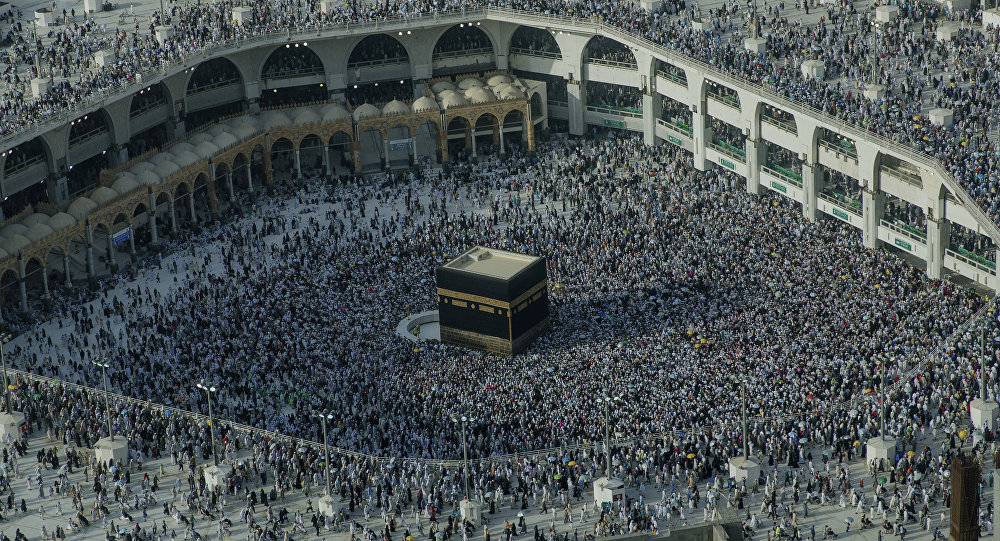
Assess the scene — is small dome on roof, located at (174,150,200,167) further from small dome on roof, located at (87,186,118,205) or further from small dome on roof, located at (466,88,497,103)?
small dome on roof, located at (466,88,497,103)

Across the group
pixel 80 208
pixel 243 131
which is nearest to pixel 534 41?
pixel 243 131

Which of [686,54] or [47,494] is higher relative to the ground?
[686,54]

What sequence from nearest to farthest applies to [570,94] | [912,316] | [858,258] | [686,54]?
[912,316]
[858,258]
[686,54]
[570,94]

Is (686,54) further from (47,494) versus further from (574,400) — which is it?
(47,494)

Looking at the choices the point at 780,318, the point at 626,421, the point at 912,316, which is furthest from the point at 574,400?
the point at 912,316

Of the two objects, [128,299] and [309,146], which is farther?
[309,146]

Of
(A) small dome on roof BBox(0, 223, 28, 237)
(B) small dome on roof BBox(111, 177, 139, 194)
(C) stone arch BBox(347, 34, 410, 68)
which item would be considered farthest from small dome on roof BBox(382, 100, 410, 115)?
(A) small dome on roof BBox(0, 223, 28, 237)
